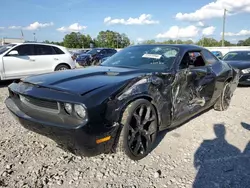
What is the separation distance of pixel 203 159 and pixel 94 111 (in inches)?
65.0

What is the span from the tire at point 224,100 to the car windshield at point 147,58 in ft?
6.12

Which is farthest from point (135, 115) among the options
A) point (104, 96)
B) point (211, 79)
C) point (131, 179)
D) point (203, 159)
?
point (211, 79)

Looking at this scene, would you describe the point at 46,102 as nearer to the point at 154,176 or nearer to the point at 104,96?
the point at 104,96

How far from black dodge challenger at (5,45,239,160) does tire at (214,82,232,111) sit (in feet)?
3.56

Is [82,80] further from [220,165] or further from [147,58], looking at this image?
[220,165]

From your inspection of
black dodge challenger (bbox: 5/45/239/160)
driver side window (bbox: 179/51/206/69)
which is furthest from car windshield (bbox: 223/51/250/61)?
black dodge challenger (bbox: 5/45/239/160)

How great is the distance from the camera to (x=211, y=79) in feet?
13.8

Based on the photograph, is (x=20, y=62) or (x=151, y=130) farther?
(x=20, y=62)

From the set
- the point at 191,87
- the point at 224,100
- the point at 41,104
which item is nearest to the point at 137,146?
the point at 41,104

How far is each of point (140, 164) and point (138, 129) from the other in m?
0.43

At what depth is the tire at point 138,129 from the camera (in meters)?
2.53

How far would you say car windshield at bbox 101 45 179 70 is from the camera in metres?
3.46

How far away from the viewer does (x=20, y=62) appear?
765 centimetres

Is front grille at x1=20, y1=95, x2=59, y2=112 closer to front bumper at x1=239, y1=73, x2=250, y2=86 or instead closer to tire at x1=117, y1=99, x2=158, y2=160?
tire at x1=117, y1=99, x2=158, y2=160
